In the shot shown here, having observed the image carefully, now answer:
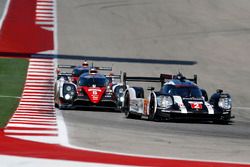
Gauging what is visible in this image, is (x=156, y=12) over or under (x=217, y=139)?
over

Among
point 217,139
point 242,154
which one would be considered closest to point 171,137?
point 217,139

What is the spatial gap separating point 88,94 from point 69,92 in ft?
2.05

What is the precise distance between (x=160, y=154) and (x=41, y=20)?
33.3 meters

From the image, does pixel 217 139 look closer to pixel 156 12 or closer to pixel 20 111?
pixel 20 111

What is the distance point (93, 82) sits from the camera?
26531 mm

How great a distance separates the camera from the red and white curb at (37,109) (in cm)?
1761

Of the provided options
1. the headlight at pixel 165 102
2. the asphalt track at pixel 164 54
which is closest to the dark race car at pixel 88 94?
the asphalt track at pixel 164 54

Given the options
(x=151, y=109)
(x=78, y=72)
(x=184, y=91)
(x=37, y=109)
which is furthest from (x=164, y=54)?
(x=151, y=109)

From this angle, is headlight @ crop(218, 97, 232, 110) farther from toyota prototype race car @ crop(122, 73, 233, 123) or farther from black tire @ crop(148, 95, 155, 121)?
black tire @ crop(148, 95, 155, 121)

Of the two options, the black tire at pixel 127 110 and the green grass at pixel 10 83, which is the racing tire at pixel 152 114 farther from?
the green grass at pixel 10 83

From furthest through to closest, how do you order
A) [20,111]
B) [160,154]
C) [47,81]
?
1. [47,81]
2. [20,111]
3. [160,154]

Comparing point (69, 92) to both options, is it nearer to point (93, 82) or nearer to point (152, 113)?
point (93, 82)

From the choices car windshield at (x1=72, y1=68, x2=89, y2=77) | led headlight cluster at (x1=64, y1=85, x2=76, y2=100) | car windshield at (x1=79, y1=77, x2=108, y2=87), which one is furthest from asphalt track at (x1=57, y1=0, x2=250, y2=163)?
car windshield at (x1=72, y1=68, x2=89, y2=77)

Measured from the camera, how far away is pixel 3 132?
1758 cm
